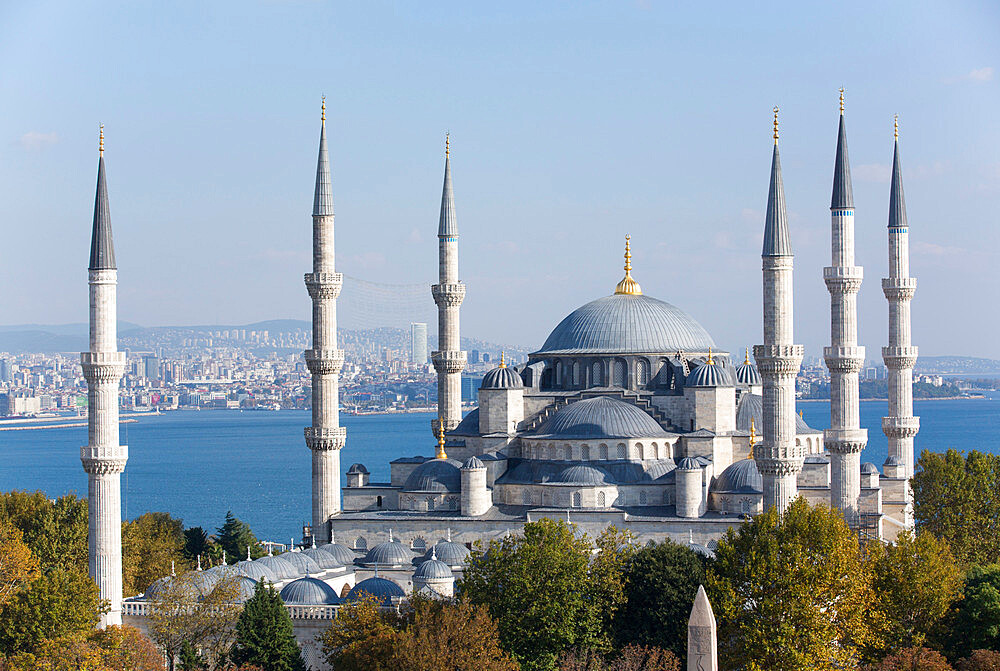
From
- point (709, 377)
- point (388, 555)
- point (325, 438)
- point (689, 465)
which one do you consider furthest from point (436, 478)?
point (709, 377)

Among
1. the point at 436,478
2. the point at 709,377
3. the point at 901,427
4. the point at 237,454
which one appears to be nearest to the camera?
the point at 436,478

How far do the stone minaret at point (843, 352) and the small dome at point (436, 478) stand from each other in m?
8.31

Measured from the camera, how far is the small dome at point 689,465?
32219 mm

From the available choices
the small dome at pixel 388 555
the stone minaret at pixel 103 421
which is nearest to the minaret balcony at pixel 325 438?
the small dome at pixel 388 555

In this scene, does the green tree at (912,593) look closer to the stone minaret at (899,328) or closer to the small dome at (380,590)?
the small dome at (380,590)

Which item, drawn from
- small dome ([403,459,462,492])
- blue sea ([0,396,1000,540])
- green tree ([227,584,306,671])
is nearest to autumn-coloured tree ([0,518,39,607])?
green tree ([227,584,306,671])

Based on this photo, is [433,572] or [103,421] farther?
[103,421]

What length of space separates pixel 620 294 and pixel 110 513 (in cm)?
1638

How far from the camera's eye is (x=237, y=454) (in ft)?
360

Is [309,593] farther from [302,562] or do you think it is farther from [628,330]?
[628,330]

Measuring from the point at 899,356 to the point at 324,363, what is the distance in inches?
557

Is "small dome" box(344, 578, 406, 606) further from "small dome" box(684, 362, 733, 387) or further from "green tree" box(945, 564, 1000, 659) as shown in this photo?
"green tree" box(945, 564, 1000, 659)

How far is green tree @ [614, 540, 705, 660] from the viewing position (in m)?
24.7

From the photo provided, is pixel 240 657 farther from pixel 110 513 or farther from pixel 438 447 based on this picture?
pixel 438 447
